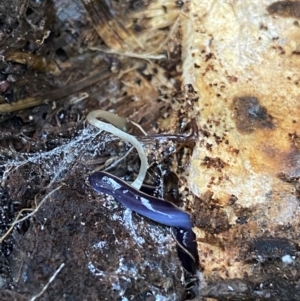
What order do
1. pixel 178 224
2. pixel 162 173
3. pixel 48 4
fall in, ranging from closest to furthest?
1. pixel 178 224
2. pixel 162 173
3. pixel 48 4

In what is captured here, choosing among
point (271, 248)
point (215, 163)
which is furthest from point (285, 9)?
point (271, 248)

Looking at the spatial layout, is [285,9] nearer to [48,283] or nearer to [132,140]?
[132,140]

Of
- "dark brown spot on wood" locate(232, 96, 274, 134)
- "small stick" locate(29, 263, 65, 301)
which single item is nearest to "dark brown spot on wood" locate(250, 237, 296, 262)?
"dark brown spot on wood" locate(232, 96, 274, 134)

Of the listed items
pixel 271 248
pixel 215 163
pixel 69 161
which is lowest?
pixel 271 248

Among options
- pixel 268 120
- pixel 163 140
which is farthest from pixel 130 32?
pixel 268 120

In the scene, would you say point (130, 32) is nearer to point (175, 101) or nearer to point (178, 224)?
point (175, 101)

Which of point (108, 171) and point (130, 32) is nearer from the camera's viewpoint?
point (108, 171)

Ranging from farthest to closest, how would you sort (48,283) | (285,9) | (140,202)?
(285,9)
(140,202)
(48,283)

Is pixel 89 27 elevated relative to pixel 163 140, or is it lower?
elevated
